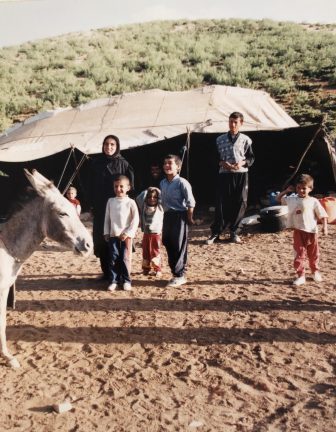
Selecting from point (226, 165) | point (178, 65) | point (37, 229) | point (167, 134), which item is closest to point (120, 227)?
point (37, 229)

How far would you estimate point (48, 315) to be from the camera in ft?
15.7

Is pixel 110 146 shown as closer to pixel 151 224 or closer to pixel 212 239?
pixel 151 224

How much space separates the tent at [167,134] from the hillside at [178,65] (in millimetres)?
4750

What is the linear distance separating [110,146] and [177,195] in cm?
106

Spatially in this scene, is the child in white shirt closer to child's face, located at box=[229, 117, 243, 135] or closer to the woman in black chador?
the woman in black chador

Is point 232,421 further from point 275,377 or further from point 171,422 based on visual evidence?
point 275,377

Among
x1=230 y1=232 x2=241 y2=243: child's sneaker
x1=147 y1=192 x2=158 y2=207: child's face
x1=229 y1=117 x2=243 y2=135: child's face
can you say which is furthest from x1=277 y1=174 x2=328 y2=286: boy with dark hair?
x1=230 y1=232 x2=241 y2=243: child's sneaker

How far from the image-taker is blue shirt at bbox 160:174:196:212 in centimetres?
549

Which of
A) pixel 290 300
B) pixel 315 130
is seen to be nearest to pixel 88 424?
pixel 290 300

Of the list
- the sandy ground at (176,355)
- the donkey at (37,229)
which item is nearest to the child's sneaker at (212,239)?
the sandy ground at (176,355)

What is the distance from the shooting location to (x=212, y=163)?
36.6 ft

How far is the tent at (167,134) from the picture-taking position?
955 centimetres

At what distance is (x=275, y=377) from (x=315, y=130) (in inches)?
273

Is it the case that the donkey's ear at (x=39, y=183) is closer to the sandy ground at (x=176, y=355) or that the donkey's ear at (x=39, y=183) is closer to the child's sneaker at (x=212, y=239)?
the sandy ground at (x=176, y=355)
